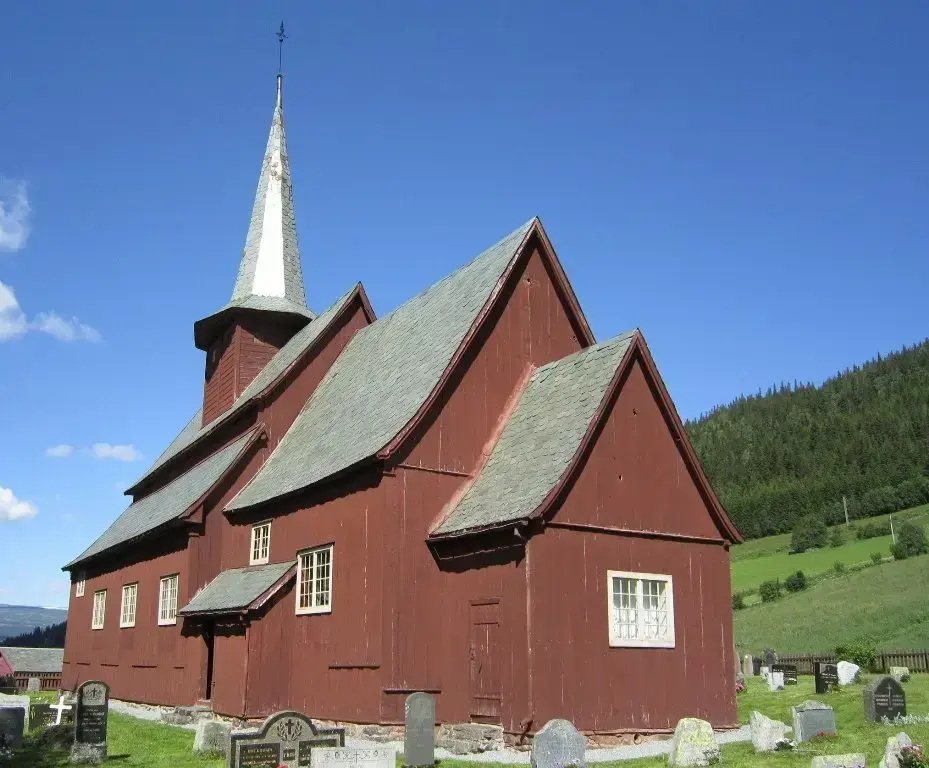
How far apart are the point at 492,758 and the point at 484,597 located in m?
2.85

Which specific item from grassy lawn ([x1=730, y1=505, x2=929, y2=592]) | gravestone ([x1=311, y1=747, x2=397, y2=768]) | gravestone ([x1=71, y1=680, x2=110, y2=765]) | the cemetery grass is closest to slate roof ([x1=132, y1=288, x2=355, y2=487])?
gravestone ([x1=71, y1=680, x2=110, y2=765])

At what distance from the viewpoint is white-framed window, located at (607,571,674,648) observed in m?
17.0

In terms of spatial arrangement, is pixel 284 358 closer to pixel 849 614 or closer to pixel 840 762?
pixel 840 762

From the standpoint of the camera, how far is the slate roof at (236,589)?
19.7 metres

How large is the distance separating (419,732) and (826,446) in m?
131

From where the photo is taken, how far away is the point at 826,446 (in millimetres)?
134250

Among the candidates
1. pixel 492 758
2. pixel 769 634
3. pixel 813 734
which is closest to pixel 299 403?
pixel 492 758

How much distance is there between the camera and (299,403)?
997 inches

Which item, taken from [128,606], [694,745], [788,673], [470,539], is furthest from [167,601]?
[788,673]

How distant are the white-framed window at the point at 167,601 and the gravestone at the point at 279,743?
11041 mm

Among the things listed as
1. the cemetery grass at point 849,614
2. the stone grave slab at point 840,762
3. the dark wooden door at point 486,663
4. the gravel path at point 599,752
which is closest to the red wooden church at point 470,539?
the dark wooden door at point 486,663

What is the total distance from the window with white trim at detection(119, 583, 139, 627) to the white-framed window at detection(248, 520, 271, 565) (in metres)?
6.96

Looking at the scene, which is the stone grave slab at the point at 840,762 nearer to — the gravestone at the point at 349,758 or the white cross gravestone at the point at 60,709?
the gravestone at the point at 349,758

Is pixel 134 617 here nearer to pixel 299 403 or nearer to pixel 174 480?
pixel 174 480
